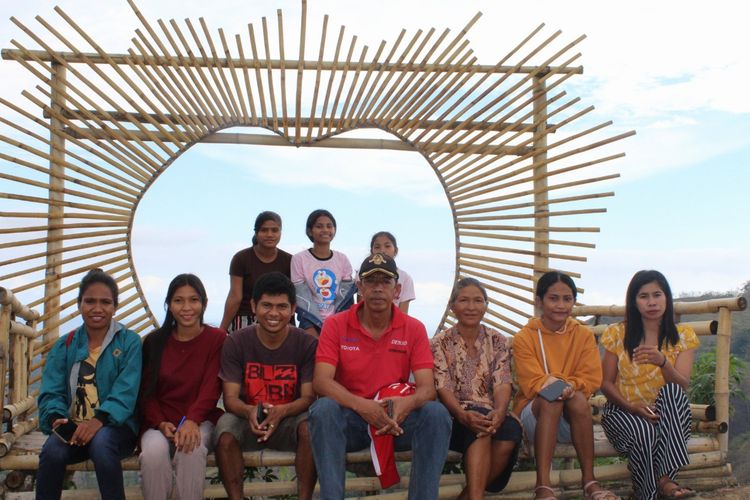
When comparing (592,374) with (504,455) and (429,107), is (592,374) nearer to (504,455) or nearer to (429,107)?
(504,455)

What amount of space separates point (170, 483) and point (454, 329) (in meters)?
1.35

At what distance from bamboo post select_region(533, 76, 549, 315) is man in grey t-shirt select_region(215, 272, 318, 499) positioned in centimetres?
218

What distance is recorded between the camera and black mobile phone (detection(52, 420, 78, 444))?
304cm

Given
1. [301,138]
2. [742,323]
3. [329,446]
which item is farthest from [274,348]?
[742,323]

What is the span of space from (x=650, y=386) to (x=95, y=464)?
243 cm

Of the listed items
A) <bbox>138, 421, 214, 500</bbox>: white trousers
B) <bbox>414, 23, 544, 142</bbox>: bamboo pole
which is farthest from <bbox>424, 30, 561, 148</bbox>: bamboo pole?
<bbox>138, 421, 214, 500</bbox>: white trousers

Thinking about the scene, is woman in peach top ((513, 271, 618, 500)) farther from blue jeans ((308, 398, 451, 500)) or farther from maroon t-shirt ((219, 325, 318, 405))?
maroon t-shirt ((219, 325, 318, 405))

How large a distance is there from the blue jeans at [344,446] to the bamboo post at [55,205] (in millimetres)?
2505

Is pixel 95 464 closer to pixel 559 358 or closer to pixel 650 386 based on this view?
pixel 559 358

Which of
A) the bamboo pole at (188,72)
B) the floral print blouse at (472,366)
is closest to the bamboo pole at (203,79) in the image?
the bamboo pole at (188,72)

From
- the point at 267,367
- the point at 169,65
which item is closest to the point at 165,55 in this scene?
the point at 169,65

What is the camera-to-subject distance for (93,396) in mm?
3215

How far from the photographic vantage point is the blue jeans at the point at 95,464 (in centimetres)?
298

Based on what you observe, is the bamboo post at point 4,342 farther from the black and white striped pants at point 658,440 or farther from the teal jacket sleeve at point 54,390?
the black and white striped pants at point 658,440
